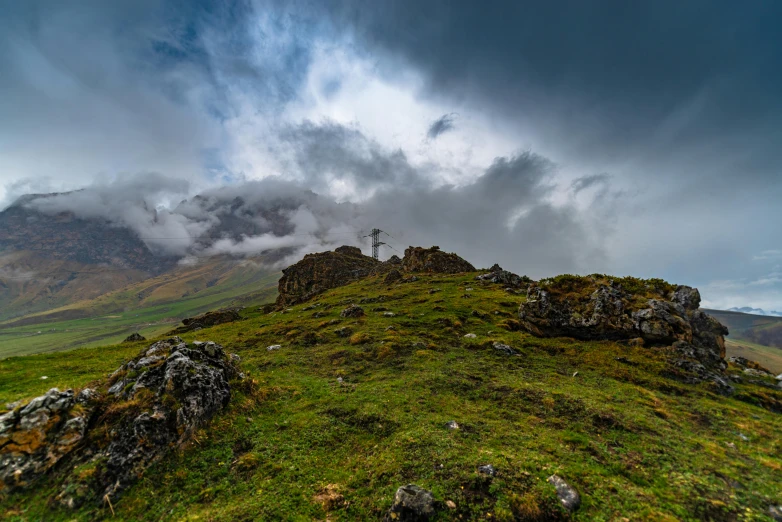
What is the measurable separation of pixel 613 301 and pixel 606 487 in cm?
2851

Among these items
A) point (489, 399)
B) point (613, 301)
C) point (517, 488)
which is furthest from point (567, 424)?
point (613, 301)

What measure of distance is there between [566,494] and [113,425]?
2205 cm

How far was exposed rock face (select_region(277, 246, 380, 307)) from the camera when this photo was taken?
385ft

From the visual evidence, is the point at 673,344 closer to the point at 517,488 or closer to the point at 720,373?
the point at 720,373

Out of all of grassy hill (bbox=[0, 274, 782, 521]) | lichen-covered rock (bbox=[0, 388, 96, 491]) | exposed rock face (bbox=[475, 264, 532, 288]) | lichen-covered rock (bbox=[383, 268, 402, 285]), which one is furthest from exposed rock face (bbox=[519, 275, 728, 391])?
lichen-covered rock (bbox=[383, 268, 402, 285])

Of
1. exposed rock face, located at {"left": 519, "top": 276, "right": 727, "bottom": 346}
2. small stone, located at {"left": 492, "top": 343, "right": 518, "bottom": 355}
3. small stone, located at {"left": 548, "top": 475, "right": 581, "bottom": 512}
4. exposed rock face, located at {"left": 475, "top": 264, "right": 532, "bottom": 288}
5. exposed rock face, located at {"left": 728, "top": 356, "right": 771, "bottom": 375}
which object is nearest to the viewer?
small stone, located at {"left": 548, "top": 475, "right": 581, "bottom": 512}

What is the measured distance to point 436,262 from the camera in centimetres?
10844

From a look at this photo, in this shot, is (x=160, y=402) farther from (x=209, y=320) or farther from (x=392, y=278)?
(x=392, y=278)

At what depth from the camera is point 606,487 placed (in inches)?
520

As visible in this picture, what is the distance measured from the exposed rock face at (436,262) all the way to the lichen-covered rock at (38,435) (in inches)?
3725

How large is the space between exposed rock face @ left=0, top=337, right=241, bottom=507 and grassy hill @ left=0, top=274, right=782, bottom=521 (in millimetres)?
786

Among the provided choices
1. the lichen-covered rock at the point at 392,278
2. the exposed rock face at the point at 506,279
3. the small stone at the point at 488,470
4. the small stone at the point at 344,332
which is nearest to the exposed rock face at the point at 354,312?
the small stone at the point at 344,332

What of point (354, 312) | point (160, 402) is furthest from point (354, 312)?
point (160, 402)

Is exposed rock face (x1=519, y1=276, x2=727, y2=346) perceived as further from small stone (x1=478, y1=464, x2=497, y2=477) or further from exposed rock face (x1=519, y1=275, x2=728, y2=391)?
small stone (x1=478, y1=464, x2=497, y2=477)
